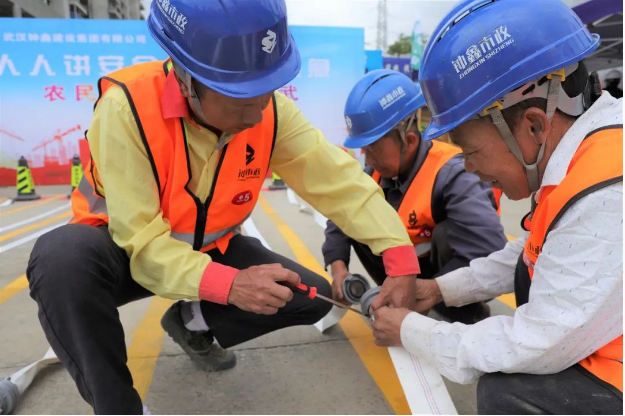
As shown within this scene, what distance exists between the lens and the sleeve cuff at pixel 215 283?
1.79m

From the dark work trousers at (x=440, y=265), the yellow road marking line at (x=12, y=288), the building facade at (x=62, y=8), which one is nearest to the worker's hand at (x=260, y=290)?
the dark work trousers at (x=440, y=265)

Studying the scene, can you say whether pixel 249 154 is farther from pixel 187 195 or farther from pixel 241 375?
pixel 241 375

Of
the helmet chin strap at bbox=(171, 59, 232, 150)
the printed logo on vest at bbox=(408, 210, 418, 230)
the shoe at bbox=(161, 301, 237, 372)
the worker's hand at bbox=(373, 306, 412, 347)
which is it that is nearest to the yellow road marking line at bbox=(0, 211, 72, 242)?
the shoe at bbox=(161, 301, 237, 372)

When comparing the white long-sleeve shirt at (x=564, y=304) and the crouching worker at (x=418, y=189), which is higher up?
the white long-sleeve shirt at (x=564, y=304)

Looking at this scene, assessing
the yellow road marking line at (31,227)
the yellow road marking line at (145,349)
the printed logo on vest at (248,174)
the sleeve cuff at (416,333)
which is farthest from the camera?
the yellow road marking line at (31,227)

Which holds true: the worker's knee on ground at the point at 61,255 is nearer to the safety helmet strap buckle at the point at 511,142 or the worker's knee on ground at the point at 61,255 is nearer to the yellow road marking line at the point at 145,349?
the yellow road marking line at the point at 145,349

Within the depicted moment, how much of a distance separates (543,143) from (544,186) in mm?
124

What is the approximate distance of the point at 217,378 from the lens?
233 cm

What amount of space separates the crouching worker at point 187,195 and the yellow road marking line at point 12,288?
184cm

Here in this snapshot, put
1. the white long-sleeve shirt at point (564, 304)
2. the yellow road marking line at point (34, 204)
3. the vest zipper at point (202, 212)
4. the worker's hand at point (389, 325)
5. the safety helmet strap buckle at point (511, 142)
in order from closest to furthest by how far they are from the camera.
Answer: the white long-sleeve shirt at point (564, 304), the safety helmet strap buckle at point (511, 142), the worker's hand at point (389, 325), the vest zipper at point (202, 212), the yellow road marking line at point (34, 204)

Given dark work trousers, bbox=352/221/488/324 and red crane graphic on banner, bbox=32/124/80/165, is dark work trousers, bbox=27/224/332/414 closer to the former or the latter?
dark work trousers, bbox=352/221/488/324

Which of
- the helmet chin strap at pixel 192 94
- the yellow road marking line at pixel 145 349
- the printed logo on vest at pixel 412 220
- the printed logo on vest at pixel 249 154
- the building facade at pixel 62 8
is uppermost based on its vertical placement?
the helmet chin strap at pixel 192 94

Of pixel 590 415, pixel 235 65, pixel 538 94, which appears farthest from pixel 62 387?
pixel 538 94

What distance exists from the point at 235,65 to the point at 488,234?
59.2 inches
